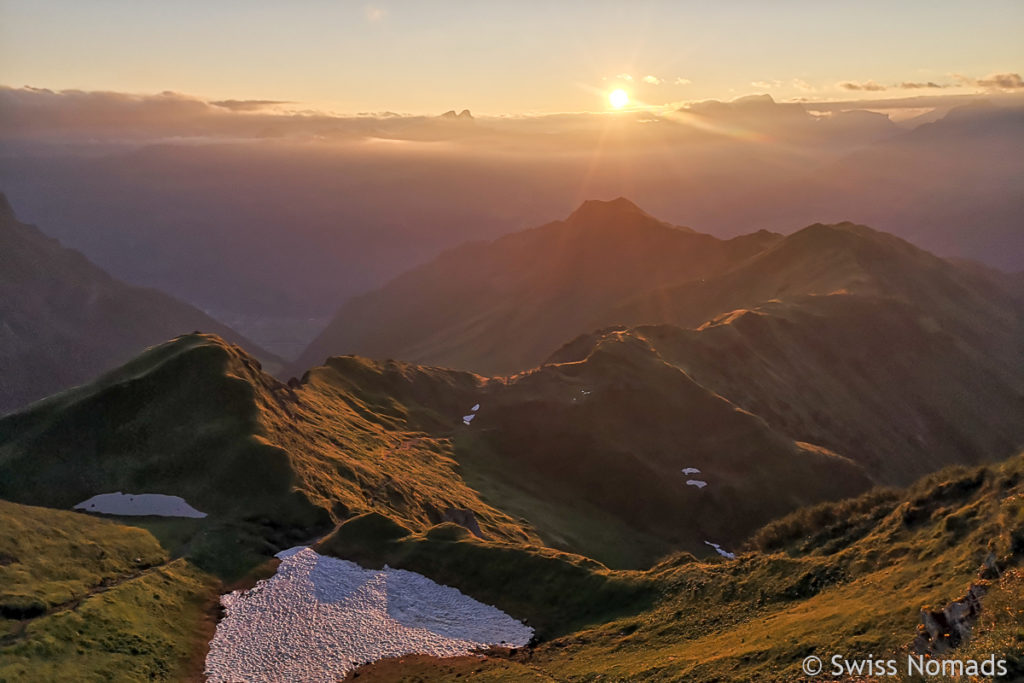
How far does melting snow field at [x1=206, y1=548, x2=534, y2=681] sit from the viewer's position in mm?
51438

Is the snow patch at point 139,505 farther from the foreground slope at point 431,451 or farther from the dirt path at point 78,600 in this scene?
the dirt path at point 78,600

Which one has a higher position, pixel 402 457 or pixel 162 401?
pixel 162 401

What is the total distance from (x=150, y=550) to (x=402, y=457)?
5806cm

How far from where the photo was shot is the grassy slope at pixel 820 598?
33.8 meters

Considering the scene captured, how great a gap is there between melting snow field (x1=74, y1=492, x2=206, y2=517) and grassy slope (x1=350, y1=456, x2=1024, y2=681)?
35530mm

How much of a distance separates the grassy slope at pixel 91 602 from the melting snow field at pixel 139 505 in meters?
6.71

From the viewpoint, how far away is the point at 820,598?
43406 millimetres

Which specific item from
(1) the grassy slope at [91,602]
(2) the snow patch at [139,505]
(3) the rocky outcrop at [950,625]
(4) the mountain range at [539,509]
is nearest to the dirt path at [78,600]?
(1) the grassy slope at [91,602]

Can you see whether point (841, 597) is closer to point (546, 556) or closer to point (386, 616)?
point (546, 556)

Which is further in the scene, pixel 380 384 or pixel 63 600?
pixel 380 384

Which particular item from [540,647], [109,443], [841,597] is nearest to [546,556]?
[540,647]

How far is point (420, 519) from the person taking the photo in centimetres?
9300

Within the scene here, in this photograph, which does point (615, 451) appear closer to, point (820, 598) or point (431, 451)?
point (431, 451)

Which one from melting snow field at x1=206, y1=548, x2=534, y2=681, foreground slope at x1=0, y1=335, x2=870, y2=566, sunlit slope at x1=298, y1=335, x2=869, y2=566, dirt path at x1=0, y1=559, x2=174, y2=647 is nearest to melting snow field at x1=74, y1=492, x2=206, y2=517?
foreground slope at x1=0, y1=335, x2=870, y2=566
